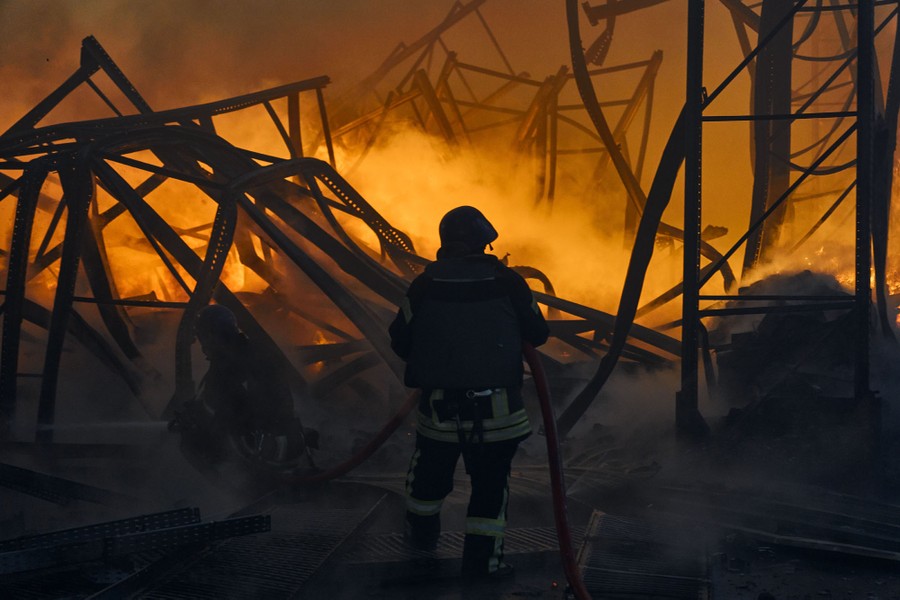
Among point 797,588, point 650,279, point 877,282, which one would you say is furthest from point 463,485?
point 650,279

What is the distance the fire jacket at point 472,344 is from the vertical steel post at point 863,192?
3.43 m

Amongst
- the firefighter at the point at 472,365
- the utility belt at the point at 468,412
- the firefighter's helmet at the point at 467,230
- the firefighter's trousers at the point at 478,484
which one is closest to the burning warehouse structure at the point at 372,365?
the firefighter's trousers at the point at 478,484

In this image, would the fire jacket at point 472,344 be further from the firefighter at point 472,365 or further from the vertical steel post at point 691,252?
the vertical steel post at point 691,252

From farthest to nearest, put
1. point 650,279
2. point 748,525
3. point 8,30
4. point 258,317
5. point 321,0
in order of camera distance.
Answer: point 321,0, point 650,279, point 8,30, point 258,317, point 748,525

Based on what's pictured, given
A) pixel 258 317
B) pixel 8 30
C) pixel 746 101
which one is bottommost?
pixel 258 317

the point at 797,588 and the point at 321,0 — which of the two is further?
the point at 321,0

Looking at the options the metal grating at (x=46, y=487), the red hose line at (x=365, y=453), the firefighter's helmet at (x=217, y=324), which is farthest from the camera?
the firefighter's helmet at (x=217, y=324)

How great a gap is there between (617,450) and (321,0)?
41.1ft

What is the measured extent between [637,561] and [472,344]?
5.03 ft

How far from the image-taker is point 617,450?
7754mm

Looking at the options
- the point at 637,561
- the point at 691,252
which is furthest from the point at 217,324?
the point at 691,252

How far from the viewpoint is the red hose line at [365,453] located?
205 inches

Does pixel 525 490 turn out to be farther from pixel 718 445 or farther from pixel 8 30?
pixel 8 30

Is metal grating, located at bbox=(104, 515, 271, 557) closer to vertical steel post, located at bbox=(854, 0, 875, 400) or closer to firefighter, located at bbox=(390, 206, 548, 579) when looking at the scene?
firefighter, located at bbox=(390, 206, 548, 579)
